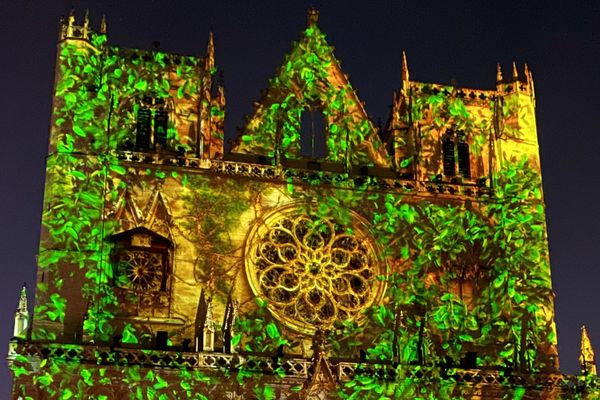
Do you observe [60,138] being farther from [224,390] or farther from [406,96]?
[406,96]

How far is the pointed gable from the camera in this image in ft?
79.7

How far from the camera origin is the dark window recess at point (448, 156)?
25188mm

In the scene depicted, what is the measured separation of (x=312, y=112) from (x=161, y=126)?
3727 millimetres

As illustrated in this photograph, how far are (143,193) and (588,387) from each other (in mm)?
10513

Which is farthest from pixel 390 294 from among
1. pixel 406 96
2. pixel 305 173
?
pixel 406 96

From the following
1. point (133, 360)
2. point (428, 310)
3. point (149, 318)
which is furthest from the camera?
point (428, 310)

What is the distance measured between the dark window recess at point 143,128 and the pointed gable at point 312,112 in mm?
2010

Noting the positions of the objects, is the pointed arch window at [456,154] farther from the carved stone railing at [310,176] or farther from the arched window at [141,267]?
the arched window at [141,267]

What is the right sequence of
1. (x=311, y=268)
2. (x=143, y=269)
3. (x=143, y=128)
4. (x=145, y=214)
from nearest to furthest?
1. (x=143, y=269)
2. (x=145, y=214)
3. (x=311, y=268)
4. (x=143, y=128)

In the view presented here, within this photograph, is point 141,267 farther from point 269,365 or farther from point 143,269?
point 269,365

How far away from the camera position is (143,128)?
77.6 ft

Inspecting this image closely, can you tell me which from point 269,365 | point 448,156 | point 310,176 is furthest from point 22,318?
point 448,156

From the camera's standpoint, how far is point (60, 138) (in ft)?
74.0

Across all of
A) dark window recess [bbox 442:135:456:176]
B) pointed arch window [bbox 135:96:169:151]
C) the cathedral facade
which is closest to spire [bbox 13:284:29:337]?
the cathedral facade
